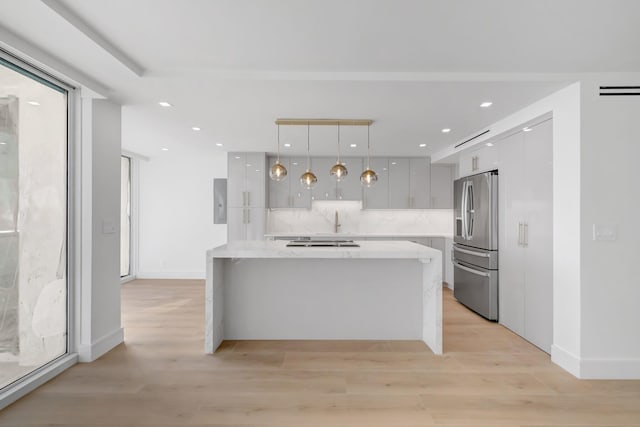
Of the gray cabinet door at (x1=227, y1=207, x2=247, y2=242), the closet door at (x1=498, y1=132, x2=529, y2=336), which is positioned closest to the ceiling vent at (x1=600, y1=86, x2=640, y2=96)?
the closet door at (x1=498, y1=132, x2=529, y2=336)

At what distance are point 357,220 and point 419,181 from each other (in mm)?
1399

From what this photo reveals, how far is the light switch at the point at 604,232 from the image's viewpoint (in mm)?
2904

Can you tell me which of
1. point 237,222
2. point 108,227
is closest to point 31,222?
point 108,227

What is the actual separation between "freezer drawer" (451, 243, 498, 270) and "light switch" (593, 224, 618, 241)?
1413 mm

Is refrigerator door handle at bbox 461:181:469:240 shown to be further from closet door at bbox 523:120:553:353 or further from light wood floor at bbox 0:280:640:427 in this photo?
light wood floor at bbox 0:280:640:427

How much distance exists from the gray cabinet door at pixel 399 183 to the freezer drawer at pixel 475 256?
1.67m

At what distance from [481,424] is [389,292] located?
1.62 metres

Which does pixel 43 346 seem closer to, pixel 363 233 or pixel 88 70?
pixel 88 70

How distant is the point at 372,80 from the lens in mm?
2955

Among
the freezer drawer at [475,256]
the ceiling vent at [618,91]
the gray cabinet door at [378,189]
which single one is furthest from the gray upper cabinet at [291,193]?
the ceiling vent at [618,91]

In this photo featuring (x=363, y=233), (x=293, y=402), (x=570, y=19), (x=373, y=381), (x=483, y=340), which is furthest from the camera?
(x=363, y=233)

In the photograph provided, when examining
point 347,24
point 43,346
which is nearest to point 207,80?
point 347,24

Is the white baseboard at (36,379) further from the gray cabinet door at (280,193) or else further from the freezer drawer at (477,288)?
the freezer drawer at (477,288)

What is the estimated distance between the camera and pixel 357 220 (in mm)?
7117
